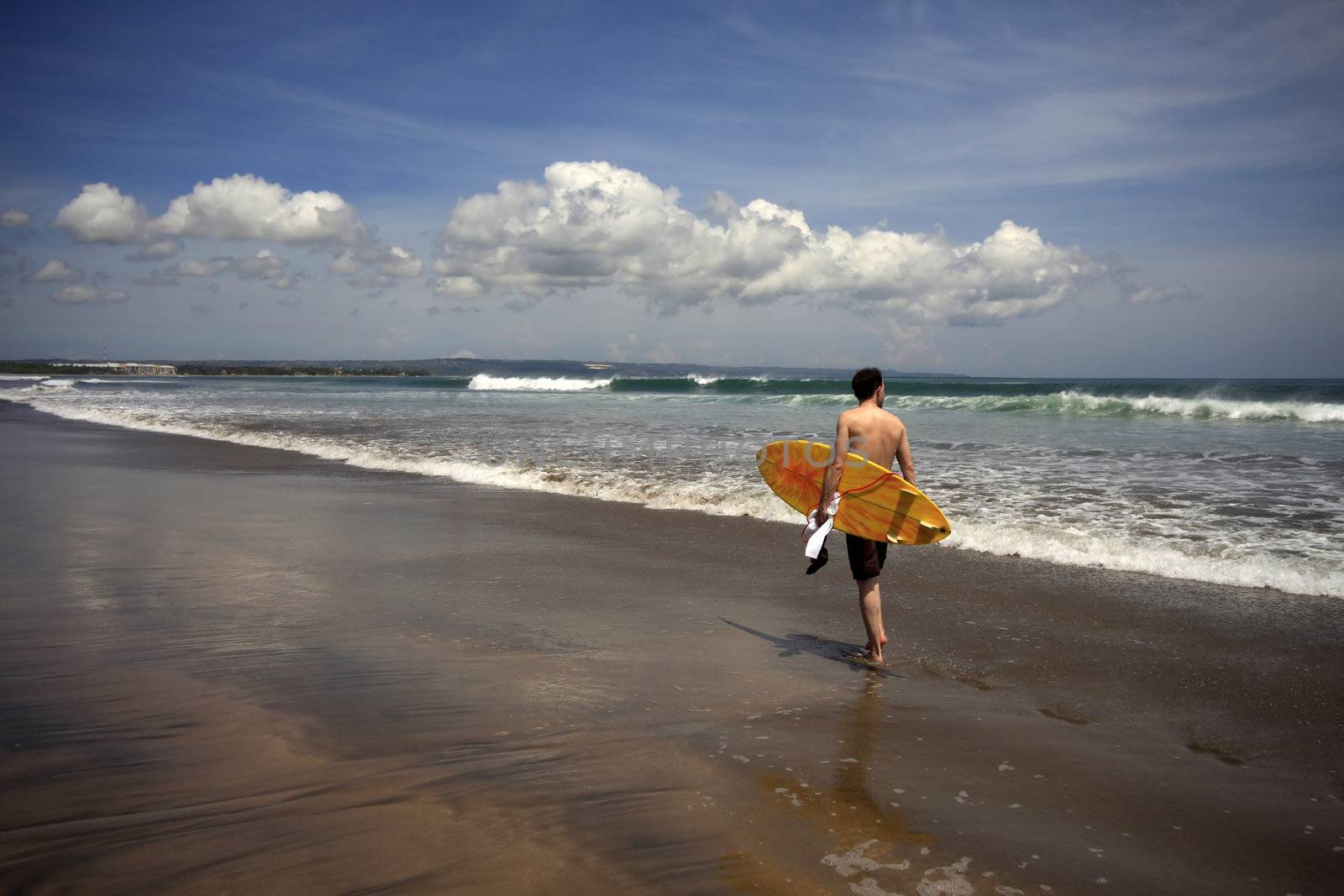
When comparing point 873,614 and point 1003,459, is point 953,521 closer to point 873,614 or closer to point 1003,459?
point 873,614

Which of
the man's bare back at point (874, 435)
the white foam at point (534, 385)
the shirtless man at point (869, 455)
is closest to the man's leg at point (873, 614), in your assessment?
the shirtless man at point (869, 455)

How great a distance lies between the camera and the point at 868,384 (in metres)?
5.38

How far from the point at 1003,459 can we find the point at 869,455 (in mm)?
11065

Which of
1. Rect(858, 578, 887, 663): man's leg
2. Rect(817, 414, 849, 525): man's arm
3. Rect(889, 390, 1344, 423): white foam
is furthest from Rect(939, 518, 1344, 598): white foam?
Rect(889, 390, 1344, 423): white foam

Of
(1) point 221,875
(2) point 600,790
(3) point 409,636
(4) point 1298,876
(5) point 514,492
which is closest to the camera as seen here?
(1) point 221,875

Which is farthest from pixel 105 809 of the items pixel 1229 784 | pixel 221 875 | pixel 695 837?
pixel 1229 784

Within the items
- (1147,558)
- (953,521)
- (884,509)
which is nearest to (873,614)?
(884,509)

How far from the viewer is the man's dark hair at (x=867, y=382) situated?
17.4 ft

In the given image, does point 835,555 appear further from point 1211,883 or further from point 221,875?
point 221,875

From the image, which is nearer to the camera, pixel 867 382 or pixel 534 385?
pixel 867 382

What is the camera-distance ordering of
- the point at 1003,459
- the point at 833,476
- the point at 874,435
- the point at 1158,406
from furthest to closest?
the point at 1158,406
the point at 1003,459
the point at 874,435
the point at 833,476

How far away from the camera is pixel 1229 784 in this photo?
143 inches

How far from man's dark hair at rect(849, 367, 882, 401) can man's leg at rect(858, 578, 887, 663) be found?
3.86 feet

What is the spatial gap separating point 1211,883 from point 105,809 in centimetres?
388
